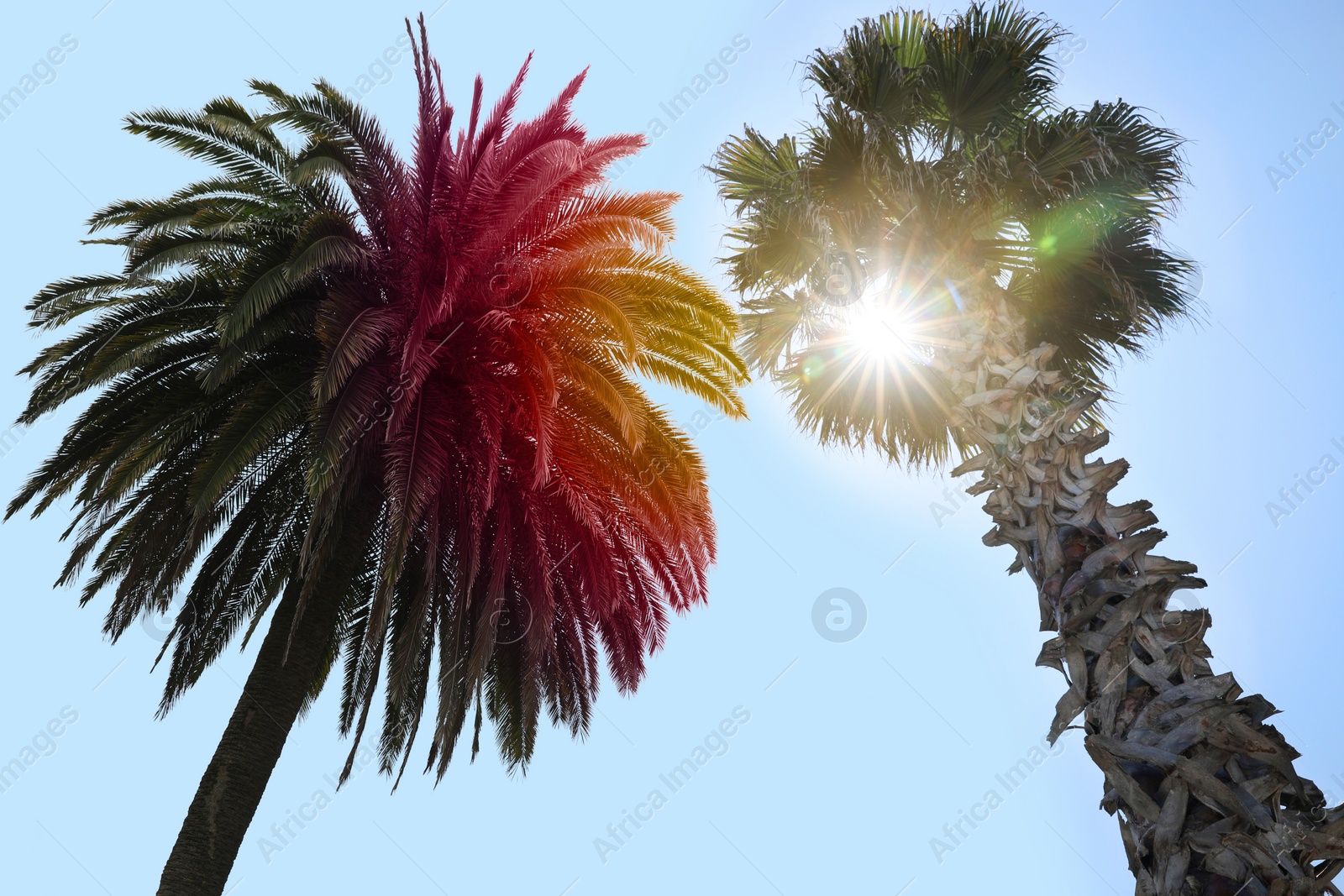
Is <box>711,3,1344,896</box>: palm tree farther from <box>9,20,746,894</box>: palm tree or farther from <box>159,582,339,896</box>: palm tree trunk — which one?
<box>159,582,339,896</box>: palm tree trunk

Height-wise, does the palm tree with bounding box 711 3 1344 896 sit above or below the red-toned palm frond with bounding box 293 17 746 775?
above

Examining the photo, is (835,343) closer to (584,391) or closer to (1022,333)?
(1022,333)

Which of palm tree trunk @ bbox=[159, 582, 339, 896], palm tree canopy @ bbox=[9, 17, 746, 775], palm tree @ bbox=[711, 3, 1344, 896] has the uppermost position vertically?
palm tree @ bbox=[711, 3, 1344, 896]

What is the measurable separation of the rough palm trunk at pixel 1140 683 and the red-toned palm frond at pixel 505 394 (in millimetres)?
2903

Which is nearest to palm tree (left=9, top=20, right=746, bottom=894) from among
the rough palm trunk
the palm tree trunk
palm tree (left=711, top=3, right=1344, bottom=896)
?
the palm tree trunk

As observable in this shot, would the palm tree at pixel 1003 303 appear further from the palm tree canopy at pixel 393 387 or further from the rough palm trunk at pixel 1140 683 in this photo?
the palm tree canopy at pixel 393 387

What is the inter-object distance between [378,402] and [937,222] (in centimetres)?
537

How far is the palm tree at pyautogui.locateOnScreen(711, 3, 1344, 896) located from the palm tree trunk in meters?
5.49

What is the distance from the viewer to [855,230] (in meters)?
9.30

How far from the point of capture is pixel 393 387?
7.80 metres

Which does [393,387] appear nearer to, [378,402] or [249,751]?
[378,402]

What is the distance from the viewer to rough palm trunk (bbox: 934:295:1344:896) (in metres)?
4.82

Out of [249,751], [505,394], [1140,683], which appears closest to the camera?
[1140,683]

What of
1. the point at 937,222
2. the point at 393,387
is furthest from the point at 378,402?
the point at 937,222
